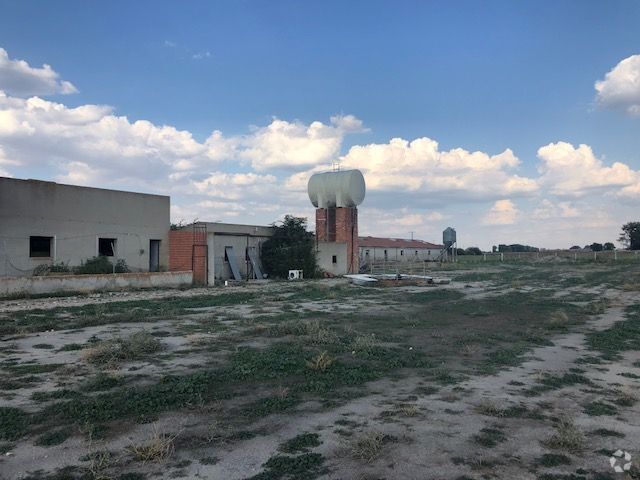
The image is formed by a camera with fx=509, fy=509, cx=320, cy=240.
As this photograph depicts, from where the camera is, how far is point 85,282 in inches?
793

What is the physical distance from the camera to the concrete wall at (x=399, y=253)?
233 ft

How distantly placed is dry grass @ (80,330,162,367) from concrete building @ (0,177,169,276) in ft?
45.8

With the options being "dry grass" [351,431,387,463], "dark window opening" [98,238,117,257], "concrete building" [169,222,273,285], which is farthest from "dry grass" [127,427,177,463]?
"concrete building" [169,222,273,285]

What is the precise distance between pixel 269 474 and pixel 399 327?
873 centimetres

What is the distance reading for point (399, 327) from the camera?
1248cm

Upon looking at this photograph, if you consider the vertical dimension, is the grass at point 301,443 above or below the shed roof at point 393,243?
below

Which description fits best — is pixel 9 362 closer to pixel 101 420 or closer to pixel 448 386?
pixel 101 420

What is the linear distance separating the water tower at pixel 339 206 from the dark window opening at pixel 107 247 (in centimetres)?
1576

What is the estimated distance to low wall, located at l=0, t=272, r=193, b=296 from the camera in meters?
18.1

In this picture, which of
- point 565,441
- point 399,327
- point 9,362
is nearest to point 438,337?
point 399,327

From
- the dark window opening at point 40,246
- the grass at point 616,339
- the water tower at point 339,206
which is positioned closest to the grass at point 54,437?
the grass at point 616,339

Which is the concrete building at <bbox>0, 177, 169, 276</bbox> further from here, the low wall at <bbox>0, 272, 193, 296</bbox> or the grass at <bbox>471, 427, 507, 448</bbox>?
the grass at <bbox>471, 427, 507, 448</bbox>

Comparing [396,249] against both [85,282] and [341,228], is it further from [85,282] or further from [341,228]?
[85,282]

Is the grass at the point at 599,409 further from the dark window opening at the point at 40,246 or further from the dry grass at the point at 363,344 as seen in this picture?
the dark window opening at the point at 40,246
